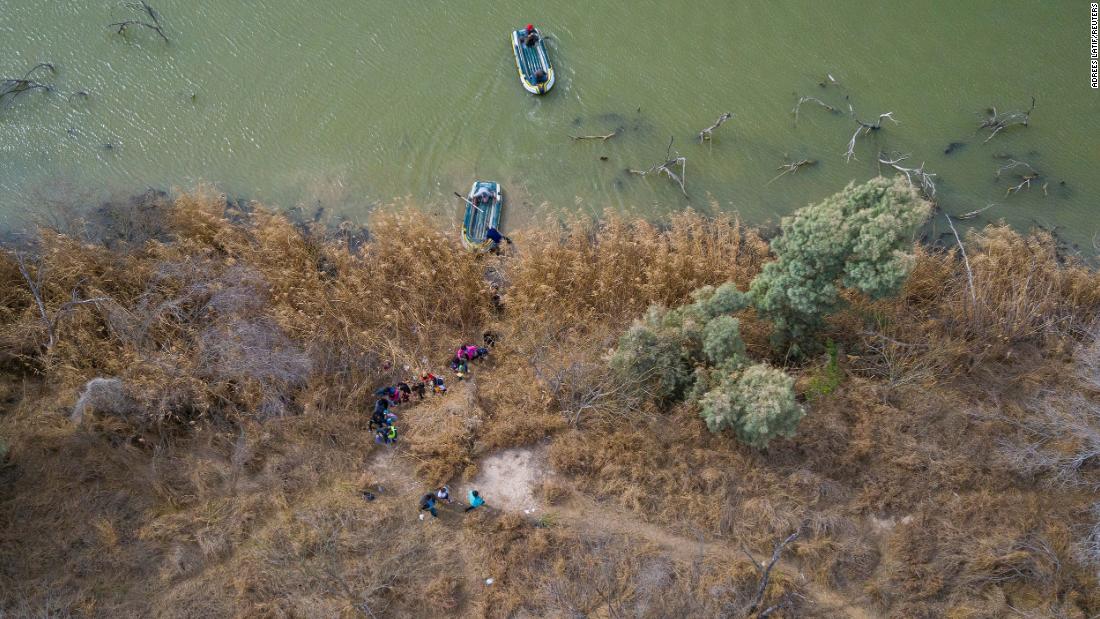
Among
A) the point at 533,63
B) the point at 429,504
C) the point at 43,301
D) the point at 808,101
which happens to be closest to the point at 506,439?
the point at 429,504

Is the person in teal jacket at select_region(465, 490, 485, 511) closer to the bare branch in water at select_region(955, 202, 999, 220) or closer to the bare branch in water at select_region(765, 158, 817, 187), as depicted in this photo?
the bare branch in water at select_region(765, 158, 817, 187)

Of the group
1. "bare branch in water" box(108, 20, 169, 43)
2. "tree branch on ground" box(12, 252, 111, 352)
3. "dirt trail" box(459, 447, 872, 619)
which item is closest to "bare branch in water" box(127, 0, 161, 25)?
"bare branch in water" box(108, 20, 169, 43)

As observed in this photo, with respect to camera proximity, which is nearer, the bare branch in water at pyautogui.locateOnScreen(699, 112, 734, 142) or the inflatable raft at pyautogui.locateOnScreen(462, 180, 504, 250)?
the inflatable raft at pyautogui.locateOnScreen(462, 180, 504, 250)

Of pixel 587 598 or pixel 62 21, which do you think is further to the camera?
pixel 62 21

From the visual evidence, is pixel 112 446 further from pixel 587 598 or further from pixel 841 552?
pixel 841 552

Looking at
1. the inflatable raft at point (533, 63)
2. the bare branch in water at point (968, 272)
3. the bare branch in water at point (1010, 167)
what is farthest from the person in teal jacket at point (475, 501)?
the bare branch in water at point (1010, 167)

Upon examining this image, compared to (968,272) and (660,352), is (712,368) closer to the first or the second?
(660,352)

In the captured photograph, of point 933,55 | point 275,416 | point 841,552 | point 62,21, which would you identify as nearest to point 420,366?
point 275,416

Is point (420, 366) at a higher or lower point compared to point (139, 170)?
lower
